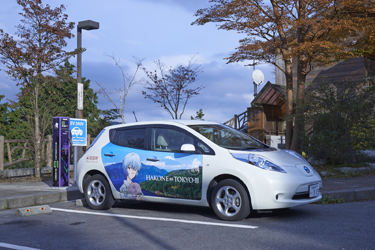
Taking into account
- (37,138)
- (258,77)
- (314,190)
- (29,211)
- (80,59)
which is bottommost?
(29,211)

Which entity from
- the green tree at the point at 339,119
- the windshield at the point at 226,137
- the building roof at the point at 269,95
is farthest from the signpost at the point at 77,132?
the building roof at the point at 269,95

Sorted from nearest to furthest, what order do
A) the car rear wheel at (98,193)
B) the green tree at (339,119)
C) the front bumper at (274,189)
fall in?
the front bumper at (274,189)
the car rear wheel at (98,193)
the green tree at (339,119)

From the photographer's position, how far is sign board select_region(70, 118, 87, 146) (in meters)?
10.6

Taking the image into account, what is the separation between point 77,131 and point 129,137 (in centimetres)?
A: 359

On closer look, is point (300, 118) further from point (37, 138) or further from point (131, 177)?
point (37, 138)

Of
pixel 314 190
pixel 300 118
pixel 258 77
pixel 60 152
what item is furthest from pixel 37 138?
pixel 258 77

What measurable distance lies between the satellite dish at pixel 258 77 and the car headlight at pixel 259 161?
2044cm

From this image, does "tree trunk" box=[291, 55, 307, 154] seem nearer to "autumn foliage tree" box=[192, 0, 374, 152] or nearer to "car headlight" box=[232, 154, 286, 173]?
"autumn foliage tree" box=[192, 0, 374, 152]

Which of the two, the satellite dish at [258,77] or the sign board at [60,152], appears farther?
the satellite dish at [258,77]

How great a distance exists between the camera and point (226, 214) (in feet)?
20.3

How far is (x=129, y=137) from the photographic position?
24.8ft

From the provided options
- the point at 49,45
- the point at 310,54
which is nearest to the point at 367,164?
the point at 310,54

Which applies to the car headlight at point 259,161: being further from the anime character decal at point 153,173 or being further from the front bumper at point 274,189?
the anime character decal at point 153,173

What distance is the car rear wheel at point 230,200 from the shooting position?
602 centimetres
